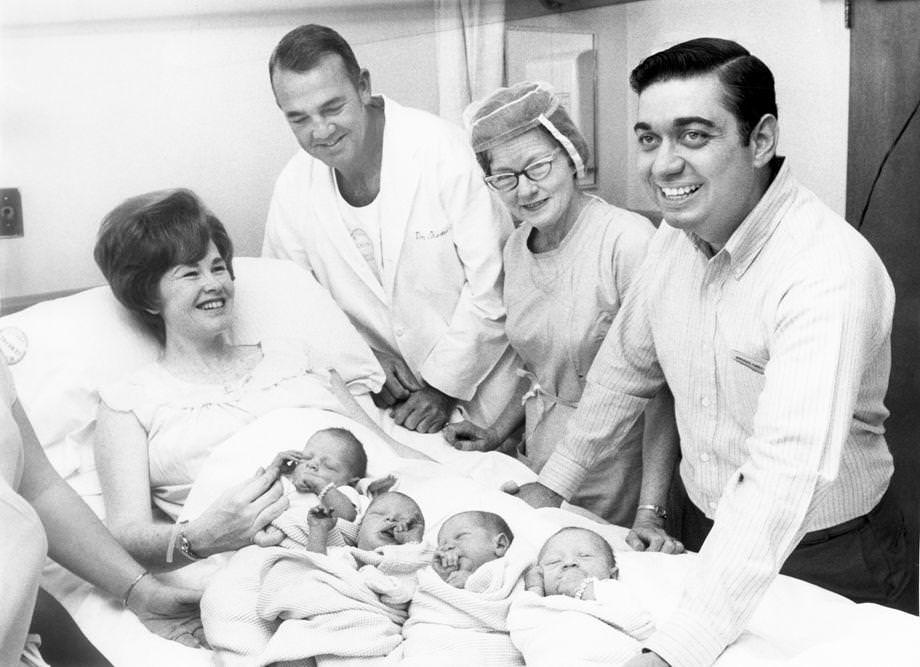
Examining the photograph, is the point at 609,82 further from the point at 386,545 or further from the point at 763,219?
the point at 386,545

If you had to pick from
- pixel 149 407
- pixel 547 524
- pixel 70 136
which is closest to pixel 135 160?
pixel 70 136

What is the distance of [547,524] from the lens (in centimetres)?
144

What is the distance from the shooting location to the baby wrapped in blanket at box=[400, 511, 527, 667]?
1310 mm

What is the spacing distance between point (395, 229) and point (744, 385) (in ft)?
1.92

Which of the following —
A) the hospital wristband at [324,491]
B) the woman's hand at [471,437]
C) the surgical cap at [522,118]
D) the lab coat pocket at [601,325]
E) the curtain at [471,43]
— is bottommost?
the woman's hand at [471,437]

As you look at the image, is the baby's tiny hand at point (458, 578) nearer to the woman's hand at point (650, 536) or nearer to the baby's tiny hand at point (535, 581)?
the baby's tiny hand at point (535, 581)

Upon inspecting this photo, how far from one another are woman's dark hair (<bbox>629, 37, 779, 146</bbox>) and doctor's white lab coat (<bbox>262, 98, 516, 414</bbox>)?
0.41 metres

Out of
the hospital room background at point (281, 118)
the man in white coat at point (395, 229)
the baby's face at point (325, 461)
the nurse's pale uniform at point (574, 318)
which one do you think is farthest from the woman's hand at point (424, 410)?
the hospital room background at point (281, 118)

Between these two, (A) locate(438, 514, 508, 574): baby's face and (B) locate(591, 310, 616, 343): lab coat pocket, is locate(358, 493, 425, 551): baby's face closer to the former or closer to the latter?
(A) locate(438, 514, 508, 574): baby's face

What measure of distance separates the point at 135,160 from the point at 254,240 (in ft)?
0.69

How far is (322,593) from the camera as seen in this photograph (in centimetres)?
135

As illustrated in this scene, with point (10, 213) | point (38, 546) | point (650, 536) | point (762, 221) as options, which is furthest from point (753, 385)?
point (10, 213)

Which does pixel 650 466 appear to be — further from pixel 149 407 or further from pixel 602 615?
pixel 149 407

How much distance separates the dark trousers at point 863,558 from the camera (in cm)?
146
